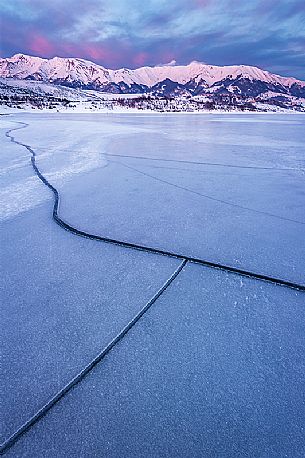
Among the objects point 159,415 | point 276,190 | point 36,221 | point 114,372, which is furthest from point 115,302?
point 276,190

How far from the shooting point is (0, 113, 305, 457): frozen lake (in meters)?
1.04

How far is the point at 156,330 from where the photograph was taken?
146 centimetres

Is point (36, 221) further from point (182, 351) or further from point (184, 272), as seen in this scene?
point (182, 351)

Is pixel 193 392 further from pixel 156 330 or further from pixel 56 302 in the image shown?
pixel 56 302

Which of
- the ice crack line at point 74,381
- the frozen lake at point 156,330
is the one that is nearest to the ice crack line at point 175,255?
the frozen lake at point 156,330

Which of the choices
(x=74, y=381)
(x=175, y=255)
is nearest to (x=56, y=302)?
(x=74, y=381)

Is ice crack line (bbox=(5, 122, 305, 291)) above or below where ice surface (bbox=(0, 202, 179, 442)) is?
above

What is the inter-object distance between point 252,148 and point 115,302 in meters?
6.67

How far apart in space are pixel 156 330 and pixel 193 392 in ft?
1.19

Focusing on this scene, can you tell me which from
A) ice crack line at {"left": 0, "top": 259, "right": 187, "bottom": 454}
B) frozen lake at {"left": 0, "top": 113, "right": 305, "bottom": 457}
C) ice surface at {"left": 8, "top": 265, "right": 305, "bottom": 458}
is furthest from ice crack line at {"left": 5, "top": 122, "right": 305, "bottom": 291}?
ice crack line at {"left": 0, "top": 259, "right": 187, "bottom": 454}

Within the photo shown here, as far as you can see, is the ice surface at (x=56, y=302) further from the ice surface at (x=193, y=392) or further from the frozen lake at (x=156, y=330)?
the ice surface at (x=193, y=392)

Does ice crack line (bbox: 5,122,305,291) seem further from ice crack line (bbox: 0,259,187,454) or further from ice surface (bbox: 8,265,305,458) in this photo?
ice crack line (bbox: 0,259,187,454)

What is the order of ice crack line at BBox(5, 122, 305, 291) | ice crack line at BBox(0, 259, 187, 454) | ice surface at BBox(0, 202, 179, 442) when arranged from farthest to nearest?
1. ice crack line at BBox(5, 122, 305, 291)
2. ice surface at BBox(0, 202, 179, 442)
3. ice crack line at BBox(0, 259, 187, 454)

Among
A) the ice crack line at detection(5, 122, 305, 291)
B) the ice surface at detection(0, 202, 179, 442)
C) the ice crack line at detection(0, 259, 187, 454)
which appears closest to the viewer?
the ice crack line at detection(0, 259, 187, 454)
